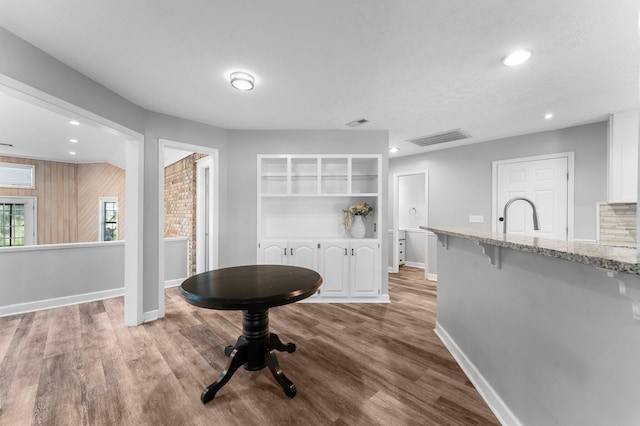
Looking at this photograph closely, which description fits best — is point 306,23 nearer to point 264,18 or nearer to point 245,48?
point 264,18

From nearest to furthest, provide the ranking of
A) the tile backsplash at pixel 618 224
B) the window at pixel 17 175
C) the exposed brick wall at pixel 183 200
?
the tile backsplash at pixel 618 224 → the exposed brick wall at pixel 183 200 → the window at pixel 17 175

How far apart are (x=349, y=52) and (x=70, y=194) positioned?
7.58 metres

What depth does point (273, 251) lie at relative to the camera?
3531 mm

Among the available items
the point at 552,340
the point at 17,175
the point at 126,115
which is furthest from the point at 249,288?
the point at 17,175

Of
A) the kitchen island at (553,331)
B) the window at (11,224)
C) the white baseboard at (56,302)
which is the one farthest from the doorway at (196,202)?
the window at (11,224)

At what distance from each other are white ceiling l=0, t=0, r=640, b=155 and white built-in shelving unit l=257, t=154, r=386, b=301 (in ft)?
3.19

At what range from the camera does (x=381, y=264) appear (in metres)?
3.59

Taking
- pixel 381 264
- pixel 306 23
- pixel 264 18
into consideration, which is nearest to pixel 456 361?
pixel 381 264

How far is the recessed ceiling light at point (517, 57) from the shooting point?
1.85 metres

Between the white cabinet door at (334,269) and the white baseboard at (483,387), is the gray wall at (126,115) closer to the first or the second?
the white cabinet door at (334,269)

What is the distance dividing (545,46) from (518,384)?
2223 millimetres

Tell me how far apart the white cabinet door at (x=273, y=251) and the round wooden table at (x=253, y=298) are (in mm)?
1222

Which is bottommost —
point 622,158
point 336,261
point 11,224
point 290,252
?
point 336,261

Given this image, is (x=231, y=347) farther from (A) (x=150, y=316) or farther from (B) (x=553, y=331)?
(B) (x=553, y=331)
